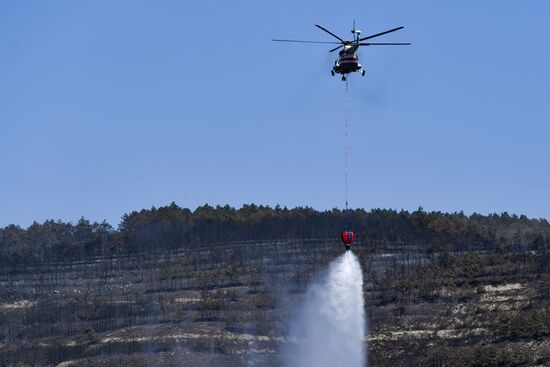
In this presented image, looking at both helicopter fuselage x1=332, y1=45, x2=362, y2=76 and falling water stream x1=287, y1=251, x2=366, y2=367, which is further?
falling water stream x1=287, y1=251, x2=366, y2=367

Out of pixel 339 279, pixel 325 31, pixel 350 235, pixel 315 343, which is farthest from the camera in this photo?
pixel 315 343

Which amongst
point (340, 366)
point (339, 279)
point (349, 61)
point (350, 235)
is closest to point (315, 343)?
point (340, 366)

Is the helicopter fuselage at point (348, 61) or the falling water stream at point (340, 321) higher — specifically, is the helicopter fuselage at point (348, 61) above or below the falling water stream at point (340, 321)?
above

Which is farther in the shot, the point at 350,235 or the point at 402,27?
the point at 350,235

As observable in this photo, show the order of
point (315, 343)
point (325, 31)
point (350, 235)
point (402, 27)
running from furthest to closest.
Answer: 1. point (315, 343)
2. point (350, 235)
3. point (325, 31)
4. point (402, 27)

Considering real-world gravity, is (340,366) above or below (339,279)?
below

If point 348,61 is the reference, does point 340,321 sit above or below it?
below

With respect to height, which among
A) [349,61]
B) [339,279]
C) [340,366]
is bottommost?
[340,366]

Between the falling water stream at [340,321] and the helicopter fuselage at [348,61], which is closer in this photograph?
the helicopter fuselage at [348,61]

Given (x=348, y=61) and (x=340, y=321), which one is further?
(x=340, y=321)

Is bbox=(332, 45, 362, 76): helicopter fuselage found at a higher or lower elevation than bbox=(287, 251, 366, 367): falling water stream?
higher

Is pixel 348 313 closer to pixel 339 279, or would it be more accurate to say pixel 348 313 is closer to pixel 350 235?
pixel 339 279

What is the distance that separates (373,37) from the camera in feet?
409

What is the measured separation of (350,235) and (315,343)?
55502 mm
